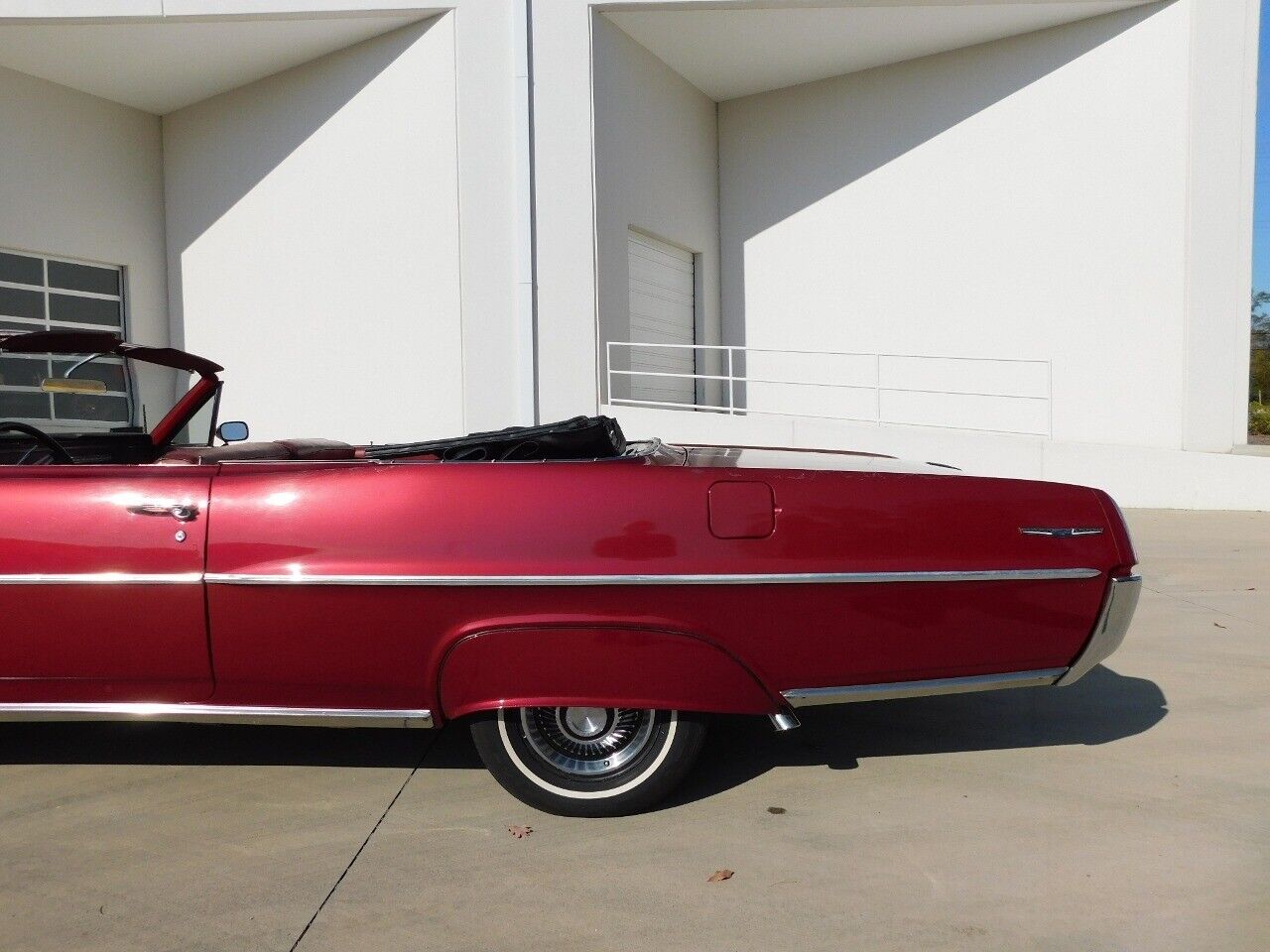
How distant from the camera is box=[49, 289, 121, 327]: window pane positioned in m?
12.9

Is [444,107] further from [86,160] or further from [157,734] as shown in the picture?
[157,734]

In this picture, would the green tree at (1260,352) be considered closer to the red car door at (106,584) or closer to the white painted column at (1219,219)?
the white painted column at (1219,219)

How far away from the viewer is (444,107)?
11.7 m

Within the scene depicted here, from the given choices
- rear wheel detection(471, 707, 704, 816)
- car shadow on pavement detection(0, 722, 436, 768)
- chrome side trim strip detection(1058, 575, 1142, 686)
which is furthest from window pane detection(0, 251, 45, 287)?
chrome side trim strip detection(1058, 575, 1142, 686)

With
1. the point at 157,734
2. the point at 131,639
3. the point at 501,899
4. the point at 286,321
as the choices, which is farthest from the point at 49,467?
the point at 286,321

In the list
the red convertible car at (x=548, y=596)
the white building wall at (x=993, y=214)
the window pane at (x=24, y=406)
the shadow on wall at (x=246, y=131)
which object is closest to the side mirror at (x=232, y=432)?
the window pane at (x=24, y=406)

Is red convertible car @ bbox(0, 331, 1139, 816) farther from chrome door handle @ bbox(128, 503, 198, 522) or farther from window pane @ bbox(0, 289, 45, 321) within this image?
window pane @ bbox(0, 289, 45, 321)

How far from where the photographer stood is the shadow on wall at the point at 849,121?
13086mm

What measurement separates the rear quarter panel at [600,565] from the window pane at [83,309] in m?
11.7

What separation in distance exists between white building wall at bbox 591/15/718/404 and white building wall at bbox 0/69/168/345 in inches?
229

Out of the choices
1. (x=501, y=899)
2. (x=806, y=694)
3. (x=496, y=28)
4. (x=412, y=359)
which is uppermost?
(x=496, y=28)

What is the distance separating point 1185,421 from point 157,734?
37.4ft

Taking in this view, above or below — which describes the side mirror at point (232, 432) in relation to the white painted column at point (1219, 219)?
below

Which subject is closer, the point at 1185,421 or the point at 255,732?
the point at 255,732
